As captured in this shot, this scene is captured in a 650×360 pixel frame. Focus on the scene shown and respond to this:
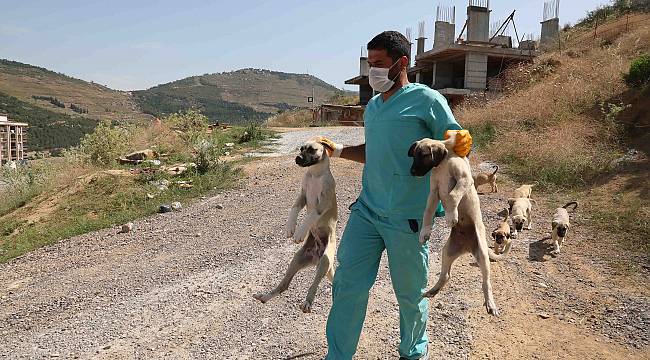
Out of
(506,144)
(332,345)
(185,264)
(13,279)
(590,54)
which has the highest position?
(590,54)

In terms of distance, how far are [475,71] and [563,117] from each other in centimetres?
996

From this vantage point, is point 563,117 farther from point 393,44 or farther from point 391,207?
point 391,207

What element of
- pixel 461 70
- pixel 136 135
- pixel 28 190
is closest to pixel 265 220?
pixel 28 190

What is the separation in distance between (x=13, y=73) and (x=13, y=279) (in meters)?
103

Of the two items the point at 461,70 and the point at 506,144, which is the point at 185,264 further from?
the point at 461,70

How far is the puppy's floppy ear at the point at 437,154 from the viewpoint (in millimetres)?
2510

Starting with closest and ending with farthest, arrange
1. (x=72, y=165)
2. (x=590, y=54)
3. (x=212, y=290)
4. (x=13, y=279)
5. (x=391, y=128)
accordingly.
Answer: (x=391, y=128)
(x=212, y=290)
(x=13, y=279)
(x=72, y=165)
(x=590, y=54)

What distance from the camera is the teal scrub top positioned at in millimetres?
2924

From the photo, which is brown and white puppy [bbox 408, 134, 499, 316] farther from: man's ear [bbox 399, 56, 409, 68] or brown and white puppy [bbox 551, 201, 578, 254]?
brown and white puppy [bbox 551, 201, 578, 254]

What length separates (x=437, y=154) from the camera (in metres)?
2.52

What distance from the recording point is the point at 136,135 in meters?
20.5

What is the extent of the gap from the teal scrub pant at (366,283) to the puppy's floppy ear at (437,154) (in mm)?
621

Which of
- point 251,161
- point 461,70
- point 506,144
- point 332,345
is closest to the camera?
point 332,345

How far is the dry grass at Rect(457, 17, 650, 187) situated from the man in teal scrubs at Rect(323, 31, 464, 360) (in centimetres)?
784
